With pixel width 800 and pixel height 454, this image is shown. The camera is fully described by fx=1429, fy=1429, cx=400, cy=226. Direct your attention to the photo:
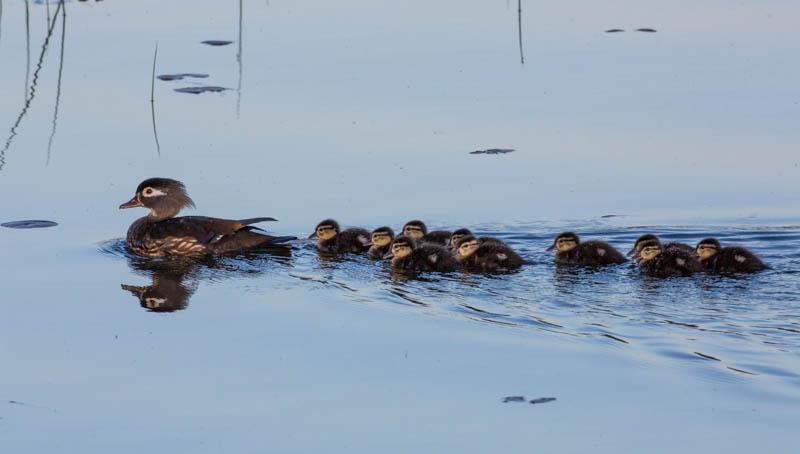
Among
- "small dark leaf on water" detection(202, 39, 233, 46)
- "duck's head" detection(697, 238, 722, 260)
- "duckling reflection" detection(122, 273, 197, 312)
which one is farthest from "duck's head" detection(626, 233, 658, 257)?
"small dark leaf on water" detection(202, 39, 233, 46)

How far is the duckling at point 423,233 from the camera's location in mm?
8891

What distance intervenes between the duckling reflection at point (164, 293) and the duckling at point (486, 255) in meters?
1.61

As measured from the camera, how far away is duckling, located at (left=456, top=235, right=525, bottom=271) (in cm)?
847

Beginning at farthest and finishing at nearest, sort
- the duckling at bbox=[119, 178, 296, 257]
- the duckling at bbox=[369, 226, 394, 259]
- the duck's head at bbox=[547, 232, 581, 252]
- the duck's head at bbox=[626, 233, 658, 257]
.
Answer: the duckling at bbox=[119, 178, 296, 257], the duckling at bbox=[369, 226, 394, 259], the duck's head at bbox=[547, 232, 581, 252], the duck's head at bbox=[626, 233, 658, 257]

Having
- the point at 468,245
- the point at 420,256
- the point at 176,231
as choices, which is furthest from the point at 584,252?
the point at 176,231

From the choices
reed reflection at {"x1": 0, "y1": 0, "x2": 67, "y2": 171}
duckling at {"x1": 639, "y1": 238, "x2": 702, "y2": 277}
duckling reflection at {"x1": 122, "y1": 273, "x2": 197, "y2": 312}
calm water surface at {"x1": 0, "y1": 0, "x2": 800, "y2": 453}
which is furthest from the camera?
reed reflection at {"x1": 0, "y1": 0, "x2": 67, "y2": 171}

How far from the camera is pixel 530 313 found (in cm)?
733

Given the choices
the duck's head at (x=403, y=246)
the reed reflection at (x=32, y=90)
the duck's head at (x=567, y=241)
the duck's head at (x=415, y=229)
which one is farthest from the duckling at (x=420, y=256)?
the reed reflection at (x=32, y=90)

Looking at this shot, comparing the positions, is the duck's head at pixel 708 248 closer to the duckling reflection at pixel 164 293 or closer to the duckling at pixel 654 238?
the duckling at pixel 654 238

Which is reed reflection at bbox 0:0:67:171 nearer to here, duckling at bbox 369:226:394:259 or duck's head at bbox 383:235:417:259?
duckling at bbox 369:226:394:259

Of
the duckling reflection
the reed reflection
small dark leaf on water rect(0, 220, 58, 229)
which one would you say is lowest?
the duckling reflection

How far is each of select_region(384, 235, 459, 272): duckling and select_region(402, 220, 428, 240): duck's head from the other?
0.24m

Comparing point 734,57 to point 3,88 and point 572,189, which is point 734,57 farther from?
point 3,88

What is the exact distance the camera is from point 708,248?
8.40 m
